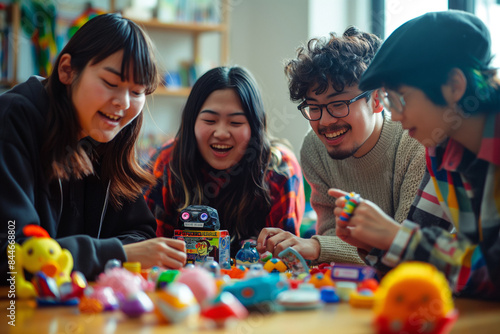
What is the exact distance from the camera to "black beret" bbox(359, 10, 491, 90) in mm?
940

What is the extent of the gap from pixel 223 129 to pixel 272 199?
0.92 feet

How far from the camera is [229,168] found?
172 cm

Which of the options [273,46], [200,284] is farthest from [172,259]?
[273,46]

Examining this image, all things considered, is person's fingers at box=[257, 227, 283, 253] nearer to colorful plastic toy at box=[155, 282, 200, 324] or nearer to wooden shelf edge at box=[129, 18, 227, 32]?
colorful plastic toy at box=[155, 282, 200, 324]

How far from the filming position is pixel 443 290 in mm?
645

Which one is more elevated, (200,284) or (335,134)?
(335,134)

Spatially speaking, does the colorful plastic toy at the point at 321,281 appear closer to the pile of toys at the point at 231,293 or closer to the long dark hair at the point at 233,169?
the pile of toys at the point at 231,293

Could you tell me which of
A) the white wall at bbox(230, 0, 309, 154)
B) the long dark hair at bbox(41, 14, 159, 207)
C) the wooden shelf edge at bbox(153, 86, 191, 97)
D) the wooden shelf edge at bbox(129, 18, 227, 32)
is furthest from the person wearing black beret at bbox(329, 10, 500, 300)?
the wooden shelf edge at bbox(129, 18, 227, 32)

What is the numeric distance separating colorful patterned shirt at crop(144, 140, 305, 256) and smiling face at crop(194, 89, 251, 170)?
8cm

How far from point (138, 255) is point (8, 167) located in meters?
0.32

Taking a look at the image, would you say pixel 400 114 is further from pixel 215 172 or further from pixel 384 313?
pixel 215 172

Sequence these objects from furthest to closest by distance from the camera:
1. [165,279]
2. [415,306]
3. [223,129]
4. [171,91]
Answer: [171,91] < [223,129] < [165,279] < [415,306]

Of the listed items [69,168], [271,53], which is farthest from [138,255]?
[271,53]

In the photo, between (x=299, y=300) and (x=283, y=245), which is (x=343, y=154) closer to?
(x=283, y=245)
